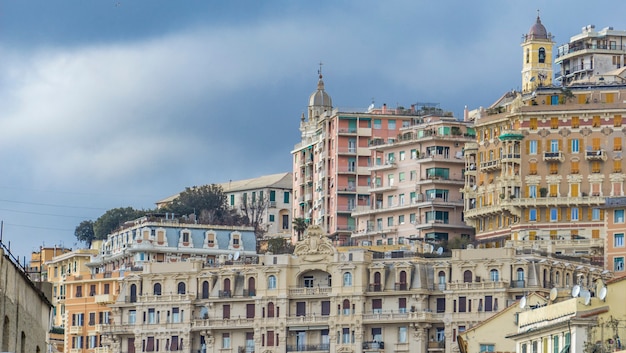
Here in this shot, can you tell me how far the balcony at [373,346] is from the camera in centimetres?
15466

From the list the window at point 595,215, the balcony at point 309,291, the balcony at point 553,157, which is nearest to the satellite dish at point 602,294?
the balcony at point 309,291

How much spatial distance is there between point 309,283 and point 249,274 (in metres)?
5.12

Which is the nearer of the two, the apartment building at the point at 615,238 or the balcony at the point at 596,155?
the apartment building at the point at 615,238

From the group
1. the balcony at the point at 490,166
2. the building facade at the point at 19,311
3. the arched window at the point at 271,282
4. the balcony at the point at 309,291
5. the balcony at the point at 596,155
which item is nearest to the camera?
the building facade at the point at 19,311

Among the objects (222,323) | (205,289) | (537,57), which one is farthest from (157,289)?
(537,57)

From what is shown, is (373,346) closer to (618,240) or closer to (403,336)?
(403,336)

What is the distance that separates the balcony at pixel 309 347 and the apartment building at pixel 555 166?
67.3 feet

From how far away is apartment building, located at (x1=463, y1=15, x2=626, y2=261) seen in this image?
16688cm

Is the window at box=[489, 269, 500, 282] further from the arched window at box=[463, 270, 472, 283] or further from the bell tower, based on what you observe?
the bell tower

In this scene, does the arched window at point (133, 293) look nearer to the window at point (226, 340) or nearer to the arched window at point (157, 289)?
the arched window at point (157, 289)

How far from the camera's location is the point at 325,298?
6299 inches

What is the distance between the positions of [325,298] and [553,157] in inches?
954

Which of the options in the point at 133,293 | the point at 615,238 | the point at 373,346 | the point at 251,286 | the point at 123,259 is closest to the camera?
the point at 373,346

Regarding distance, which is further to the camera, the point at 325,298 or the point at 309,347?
the point at 325,298
